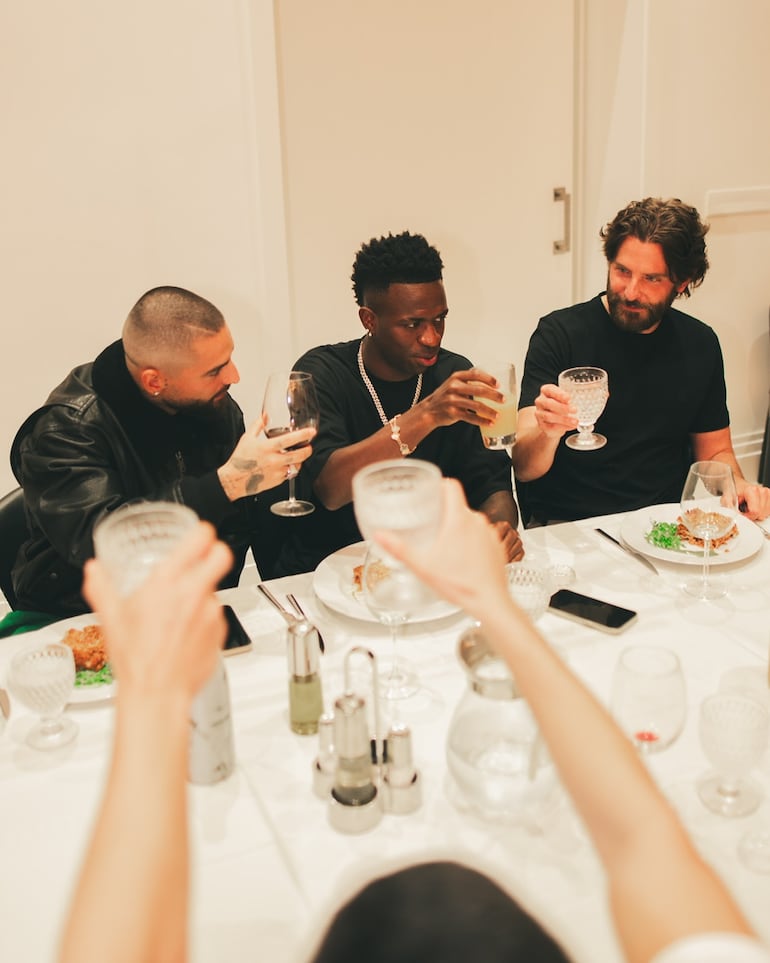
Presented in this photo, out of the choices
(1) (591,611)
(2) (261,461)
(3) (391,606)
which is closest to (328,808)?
(3) (391,606)

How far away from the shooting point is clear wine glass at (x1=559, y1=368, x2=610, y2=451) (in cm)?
190

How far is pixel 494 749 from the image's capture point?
1.09 metres

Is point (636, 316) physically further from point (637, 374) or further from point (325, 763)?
point (325, 763)

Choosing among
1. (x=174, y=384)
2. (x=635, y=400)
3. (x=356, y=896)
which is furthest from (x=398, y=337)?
(x=356, y=896)

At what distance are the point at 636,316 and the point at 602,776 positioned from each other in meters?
1.87

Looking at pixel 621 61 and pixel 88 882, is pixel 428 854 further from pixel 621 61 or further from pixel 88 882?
pixel 621 61

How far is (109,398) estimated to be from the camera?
1.92m

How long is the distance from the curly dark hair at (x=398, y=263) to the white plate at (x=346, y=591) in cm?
71

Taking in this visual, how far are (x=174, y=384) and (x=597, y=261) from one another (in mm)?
2425

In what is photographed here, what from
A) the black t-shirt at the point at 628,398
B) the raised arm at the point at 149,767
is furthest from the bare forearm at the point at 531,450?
the raised arm at the point at 149,767

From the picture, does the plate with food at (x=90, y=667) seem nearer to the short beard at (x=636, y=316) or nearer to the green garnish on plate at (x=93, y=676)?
the green garnish on plate at (x=93, y=676)

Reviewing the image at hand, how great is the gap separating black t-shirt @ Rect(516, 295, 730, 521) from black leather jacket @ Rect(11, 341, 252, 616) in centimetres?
92

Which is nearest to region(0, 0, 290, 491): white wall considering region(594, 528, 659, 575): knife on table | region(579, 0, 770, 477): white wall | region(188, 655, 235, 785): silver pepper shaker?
region(579, 0, 770, 477): white wall

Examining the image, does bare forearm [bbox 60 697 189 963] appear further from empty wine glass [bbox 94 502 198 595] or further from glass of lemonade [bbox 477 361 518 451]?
glass of lemonade [bbox 477 361 518 451]
